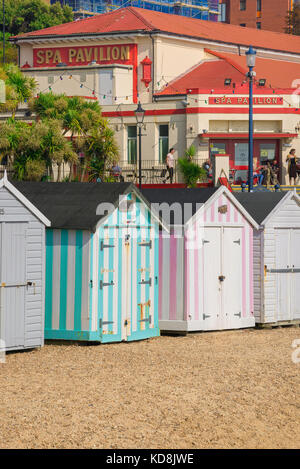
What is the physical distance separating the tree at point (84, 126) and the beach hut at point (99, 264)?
24459 mm

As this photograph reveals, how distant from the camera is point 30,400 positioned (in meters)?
10.8

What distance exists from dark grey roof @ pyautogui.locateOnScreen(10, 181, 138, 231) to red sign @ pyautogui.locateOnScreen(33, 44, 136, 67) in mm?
36053

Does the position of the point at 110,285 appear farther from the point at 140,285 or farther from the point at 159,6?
the point at 159,6

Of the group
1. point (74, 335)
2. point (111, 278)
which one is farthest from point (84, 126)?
point (74, 335)

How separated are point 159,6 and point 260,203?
81276mm

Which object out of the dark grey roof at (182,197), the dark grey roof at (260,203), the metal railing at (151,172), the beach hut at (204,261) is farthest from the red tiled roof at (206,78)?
the beach hut at (204,261)

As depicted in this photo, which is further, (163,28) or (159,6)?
(159,6)

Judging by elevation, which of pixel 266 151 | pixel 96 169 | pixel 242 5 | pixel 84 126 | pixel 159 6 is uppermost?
pixel 242 5

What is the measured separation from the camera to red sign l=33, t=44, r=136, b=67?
168 ft

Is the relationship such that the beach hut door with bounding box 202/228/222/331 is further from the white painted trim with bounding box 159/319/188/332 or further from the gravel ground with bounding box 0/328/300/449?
the gravel ground with bounding box 0/328/300/449

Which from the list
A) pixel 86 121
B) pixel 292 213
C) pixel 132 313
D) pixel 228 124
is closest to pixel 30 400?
pixel 132 313

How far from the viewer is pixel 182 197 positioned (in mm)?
16719

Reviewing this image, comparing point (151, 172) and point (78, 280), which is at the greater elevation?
point (151, 172)

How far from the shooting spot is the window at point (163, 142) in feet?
149
